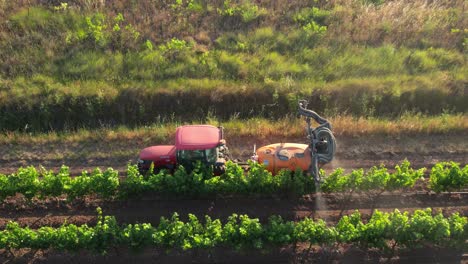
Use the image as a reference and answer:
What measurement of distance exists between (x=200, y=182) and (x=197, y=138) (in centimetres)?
117

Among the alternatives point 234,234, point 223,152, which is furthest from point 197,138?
point 234,234

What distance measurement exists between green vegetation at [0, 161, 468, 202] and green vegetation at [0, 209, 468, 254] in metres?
1.28

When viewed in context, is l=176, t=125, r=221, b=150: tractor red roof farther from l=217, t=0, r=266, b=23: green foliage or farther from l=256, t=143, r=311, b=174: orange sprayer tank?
l=217, t=0, r=266, b=23: green foliage

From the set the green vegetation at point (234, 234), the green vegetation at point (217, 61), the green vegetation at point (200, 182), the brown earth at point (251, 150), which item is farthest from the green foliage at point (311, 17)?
the green vegetation at point (234, 234)

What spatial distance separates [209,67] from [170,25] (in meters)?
3.18

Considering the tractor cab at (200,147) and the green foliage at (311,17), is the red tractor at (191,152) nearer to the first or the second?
the tractor cab at (200,147)

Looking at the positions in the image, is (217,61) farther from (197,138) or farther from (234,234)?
(234,234)

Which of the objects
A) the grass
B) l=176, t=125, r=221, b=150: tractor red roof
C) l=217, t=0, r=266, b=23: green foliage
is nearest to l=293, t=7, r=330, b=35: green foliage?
l=217, t=0, r=266, b=23: green foliage

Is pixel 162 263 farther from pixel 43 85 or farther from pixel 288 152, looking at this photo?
pixel 43 85

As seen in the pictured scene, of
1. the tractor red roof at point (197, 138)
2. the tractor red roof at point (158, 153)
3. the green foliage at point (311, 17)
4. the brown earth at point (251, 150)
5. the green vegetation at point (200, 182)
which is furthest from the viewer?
the green foliage at point (311, 17)

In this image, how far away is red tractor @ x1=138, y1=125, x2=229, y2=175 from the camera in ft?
37.5

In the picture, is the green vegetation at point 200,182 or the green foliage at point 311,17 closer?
the green vegetation at point 200,182

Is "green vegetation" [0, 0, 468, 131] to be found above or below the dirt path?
above

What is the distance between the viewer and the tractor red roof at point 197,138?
1137 centimetres
